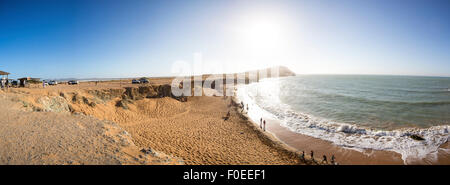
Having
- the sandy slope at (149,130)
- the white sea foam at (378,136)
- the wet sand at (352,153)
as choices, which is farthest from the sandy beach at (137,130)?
the white sea foam at (378,136)

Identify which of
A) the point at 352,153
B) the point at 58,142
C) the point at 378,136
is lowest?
the point at 352,153

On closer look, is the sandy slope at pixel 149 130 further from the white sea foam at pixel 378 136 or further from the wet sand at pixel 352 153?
the white sea foam at pixel 378 136

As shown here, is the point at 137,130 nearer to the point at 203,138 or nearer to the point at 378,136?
the point at 203,138

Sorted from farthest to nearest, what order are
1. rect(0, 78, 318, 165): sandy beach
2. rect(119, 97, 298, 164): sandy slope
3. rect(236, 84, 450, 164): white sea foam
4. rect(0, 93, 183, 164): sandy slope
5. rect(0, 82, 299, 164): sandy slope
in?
rect(236, 84, 450, 164): white sea foam
rect(119, 97, 298, 164): sandy slope
rect(0, 82, 299, 164): sandy slope
rect(0, 78, 318, 165): sandy beach
rect(0, 93, 183, 164): sandy slope

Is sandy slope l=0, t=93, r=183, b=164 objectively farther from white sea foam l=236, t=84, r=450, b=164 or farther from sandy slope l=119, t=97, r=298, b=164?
white sea foam l=236, t=84, r=450, b=164

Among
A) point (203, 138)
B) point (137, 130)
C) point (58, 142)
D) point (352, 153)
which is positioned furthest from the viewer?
point (137, 130)

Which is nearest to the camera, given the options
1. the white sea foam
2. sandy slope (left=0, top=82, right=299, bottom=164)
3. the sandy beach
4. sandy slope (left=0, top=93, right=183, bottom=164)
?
sandy slope (left=0, top=93, right=183, bottom=164)

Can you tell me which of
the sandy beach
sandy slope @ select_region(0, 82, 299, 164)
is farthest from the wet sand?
sandy slope @ select_region(0, 82, 299, 164)

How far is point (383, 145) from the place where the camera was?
1171 centimetres

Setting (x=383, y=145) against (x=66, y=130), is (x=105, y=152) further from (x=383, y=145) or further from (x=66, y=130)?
(x=383, y=145)

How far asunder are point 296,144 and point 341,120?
31.5ft

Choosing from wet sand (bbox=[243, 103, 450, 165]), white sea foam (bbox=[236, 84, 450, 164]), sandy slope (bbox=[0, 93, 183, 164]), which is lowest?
wet sand (bbox=[243, 103, 450, 165])

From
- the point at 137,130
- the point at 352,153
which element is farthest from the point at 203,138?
the point at 352,153
